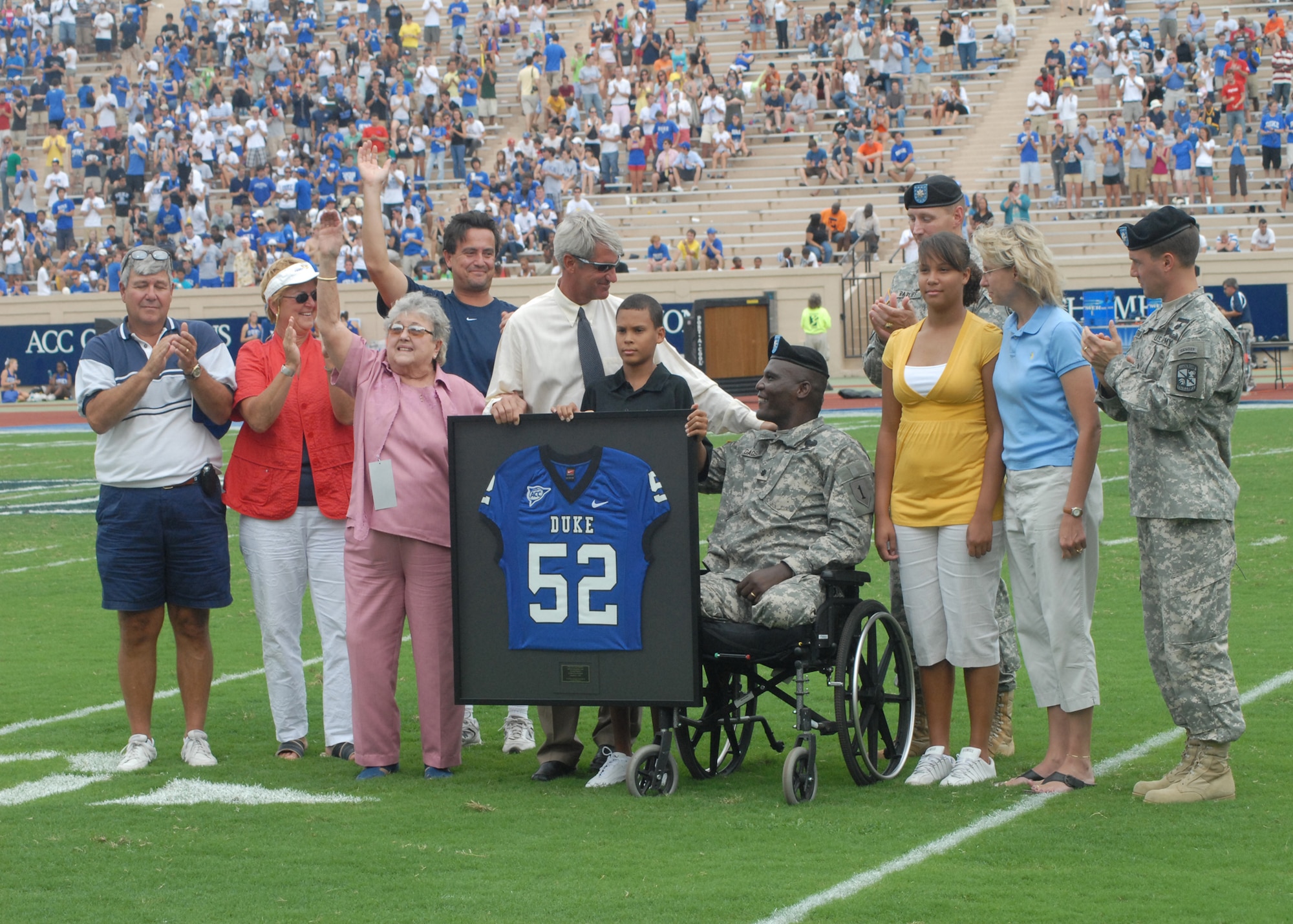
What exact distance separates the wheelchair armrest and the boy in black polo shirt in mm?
677

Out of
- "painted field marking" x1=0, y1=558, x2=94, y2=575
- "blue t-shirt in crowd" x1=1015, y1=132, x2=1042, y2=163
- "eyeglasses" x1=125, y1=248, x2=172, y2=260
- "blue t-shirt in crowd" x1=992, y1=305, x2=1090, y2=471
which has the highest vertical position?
"blue t-shirt in crowd" x1=1015, y1=132, x2=1042, y2=163

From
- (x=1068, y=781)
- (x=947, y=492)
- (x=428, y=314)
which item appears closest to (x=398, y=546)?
(x=428, y=314)

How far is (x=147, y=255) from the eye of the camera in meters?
6.96

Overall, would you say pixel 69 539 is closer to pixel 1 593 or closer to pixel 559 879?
pixel 1 593

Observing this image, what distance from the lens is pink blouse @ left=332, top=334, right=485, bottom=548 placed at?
6559 millimetres

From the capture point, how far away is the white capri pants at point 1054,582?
19.6ft

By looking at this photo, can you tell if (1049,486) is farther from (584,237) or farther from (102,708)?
(102,708)

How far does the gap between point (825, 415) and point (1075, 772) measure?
61.0ft

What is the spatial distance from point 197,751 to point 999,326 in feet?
12.1

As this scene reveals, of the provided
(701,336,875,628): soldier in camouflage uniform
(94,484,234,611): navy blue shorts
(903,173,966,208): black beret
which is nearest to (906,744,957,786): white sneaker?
(701,336,875,628): soldier in camouflage uniform

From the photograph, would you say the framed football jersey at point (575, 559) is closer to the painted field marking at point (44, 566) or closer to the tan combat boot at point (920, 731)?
the tan combat boot at point (920, 731)

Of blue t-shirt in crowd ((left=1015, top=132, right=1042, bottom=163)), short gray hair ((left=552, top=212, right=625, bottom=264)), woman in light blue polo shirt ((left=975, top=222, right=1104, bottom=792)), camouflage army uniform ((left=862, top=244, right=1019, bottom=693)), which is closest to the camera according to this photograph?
woman in light blue polo shirt ((left=975, top=222, right=1104, bottom=792))

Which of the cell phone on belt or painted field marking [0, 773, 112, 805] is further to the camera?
the cell phone on belt

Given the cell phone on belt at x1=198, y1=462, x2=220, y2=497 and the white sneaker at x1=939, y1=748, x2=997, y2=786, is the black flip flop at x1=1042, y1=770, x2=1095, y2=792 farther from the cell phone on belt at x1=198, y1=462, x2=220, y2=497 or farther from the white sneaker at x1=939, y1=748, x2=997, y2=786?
the cell phone on belt at x1=198, y1=462, x2=220, y2=497
